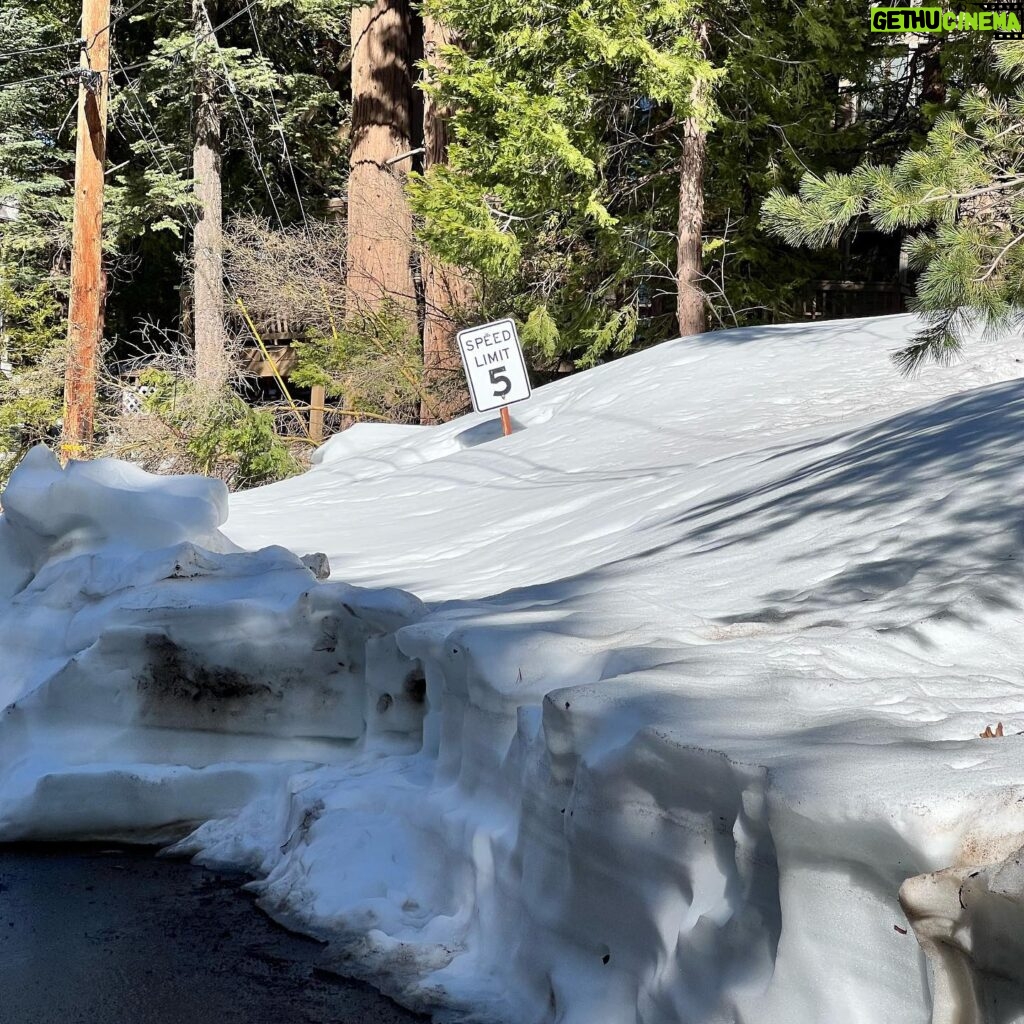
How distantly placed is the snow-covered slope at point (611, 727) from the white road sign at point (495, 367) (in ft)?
7.82

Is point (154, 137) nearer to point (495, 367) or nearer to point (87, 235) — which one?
point (87, 235)

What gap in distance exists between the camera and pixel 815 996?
252cm

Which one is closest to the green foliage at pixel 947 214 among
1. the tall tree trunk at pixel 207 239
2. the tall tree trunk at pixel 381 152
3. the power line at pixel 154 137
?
the tall tree trunk at pixel 381 152

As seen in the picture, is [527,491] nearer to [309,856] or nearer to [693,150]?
[309,856]

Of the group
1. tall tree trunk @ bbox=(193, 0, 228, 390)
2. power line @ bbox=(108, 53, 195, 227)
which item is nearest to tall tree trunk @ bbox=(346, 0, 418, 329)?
tall tree trunk @ bbox=(193, 0, 228, 390)

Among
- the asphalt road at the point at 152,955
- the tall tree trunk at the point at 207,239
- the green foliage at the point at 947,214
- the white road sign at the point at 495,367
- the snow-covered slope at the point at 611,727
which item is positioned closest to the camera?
the snow-covered slope at the point at 611,727

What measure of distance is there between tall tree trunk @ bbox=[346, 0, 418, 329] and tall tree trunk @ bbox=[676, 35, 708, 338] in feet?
16.8

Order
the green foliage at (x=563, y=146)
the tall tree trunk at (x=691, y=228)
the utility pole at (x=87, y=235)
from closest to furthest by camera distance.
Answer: the green foliage at (x=563, y=146) < the tall tree trunk at (x=691, y=228) < the utility pole at (x=87, y=235)

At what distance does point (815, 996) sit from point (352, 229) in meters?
17.4

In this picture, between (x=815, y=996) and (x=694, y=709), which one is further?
(x=694, y=709)

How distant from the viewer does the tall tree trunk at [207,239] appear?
779 inches

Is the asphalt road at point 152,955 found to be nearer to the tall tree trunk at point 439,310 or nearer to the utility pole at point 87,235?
the utility pole at point 87,235

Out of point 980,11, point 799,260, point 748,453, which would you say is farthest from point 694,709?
point 799,260

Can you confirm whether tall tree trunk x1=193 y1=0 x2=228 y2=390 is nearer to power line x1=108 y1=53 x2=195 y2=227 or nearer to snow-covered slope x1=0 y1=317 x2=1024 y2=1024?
power line x1=108 y1=53 x2=195 y2=227
